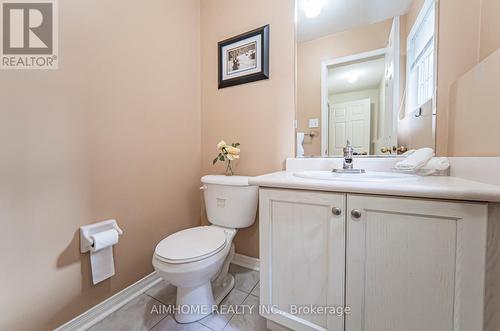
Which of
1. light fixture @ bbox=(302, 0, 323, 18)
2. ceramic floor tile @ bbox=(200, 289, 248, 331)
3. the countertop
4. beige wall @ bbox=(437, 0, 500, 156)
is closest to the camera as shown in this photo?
the countertop

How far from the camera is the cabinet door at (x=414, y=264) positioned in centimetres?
59

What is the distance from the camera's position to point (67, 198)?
97cm

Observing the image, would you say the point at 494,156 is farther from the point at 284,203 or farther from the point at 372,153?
the point at 284,203

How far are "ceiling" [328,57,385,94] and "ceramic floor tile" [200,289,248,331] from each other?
1423 millimetres

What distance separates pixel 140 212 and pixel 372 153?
1.47 m

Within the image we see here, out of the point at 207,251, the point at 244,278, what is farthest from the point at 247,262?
the point at 207,251

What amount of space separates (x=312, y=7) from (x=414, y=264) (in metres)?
1.50

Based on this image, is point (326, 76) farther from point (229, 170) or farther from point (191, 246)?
point (191, 246)

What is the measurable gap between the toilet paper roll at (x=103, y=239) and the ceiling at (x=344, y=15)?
1.61 m

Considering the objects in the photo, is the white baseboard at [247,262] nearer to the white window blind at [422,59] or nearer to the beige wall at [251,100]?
the beige wall at [251,100]

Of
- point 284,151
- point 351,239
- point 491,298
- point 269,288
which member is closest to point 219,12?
point 284,151

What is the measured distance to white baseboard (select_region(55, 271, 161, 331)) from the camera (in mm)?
993

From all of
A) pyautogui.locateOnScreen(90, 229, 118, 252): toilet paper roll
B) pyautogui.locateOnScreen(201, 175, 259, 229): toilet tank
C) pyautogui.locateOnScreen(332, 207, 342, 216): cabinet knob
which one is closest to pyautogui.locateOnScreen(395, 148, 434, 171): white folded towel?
pyautogui.locateOnScreen(332, 207, 342, 216): cabinet knob

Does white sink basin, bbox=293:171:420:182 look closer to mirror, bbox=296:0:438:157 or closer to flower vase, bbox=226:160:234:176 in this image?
mirror, bbox=296:0:438:157
